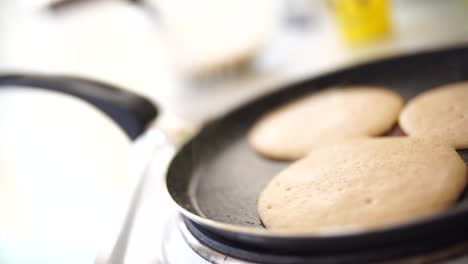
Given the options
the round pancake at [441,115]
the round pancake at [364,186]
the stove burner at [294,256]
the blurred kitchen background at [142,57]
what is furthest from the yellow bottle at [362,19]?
the stove burner at [294,256]

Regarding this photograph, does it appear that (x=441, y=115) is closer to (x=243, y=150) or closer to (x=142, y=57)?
(x=243, y=150)

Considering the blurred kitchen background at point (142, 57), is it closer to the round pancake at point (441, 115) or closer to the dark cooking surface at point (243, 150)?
the dark cooking surface at point (243, 150)

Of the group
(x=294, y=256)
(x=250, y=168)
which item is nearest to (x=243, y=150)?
(x=250, y=168)

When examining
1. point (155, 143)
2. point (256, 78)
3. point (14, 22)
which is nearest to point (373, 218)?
point (155, 143)

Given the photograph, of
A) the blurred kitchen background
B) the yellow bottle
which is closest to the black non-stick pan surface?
the blurred kitchen background

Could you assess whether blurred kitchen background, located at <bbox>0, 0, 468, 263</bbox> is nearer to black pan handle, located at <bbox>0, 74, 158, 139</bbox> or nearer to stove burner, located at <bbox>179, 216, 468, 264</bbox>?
black pan handle, located at <bbox>0, 74, 158, 139</bbox>

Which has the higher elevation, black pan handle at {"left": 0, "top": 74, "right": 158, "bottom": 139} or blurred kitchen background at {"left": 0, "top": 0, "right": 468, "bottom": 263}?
black pan handle at {"left": 0, "top": 74, "right": 158, "bottom": 139}

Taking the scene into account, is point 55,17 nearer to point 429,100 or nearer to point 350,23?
point 350,23
